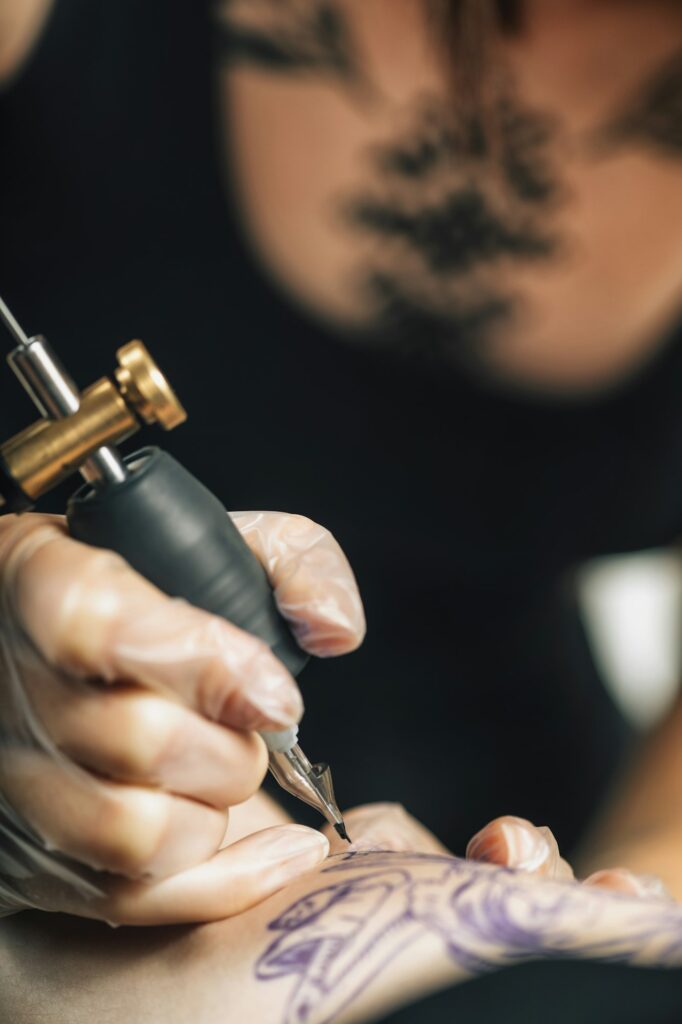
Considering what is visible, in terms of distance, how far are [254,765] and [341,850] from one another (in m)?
0.28

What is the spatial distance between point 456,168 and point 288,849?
1012 millimetres

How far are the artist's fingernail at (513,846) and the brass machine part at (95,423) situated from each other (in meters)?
0.50

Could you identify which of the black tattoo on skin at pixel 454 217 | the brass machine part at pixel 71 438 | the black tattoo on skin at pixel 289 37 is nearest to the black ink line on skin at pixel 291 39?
the black tattoo on skin at pixel 289 37

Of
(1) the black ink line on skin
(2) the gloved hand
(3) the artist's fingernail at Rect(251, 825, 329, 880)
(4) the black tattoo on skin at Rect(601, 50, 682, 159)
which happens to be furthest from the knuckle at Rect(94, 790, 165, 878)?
(4) the black tattoo on skin at Rect(601, 50, 682, 159)

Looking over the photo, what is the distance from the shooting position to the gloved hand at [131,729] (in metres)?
0.64

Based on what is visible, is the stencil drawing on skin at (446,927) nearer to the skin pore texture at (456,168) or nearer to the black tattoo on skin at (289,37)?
the skin pore texture at (456,168)

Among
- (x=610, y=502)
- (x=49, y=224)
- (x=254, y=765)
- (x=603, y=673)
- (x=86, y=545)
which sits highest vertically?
(x=49, y=224)

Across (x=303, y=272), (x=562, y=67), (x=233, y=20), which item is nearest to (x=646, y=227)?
(x=562, y=67)

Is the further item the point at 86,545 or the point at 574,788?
the point at 574,788

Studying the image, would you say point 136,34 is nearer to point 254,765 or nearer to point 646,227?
point 646,227

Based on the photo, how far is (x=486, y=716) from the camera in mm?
1479

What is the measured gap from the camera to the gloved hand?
2.09 feet

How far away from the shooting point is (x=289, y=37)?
52.1 inches

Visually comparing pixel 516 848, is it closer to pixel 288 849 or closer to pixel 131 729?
pixel 288 849
